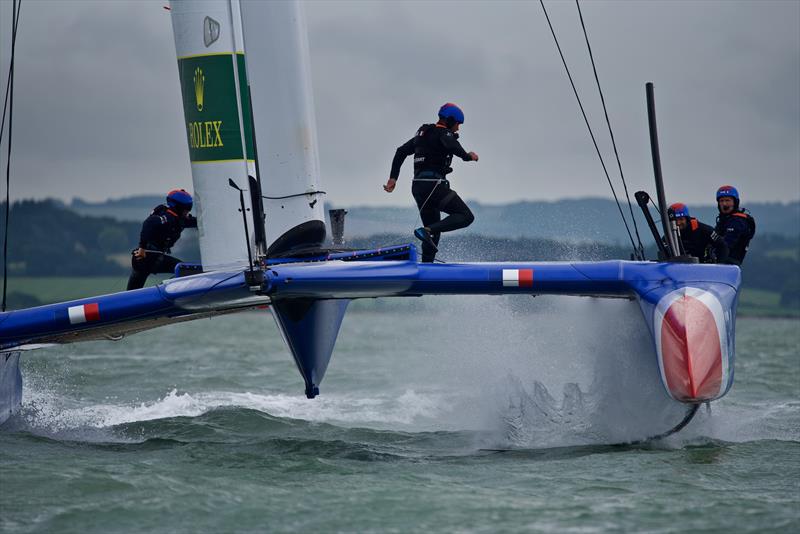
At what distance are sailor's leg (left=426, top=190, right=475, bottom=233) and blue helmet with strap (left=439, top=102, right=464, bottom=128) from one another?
48 centimetres

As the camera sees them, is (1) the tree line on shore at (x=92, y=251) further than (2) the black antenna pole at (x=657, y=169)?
Yes

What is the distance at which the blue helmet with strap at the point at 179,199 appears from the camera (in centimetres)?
923

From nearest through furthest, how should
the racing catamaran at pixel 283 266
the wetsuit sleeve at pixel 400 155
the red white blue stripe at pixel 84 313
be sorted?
1. the racing catamaran at pixel 283 266
2. the red white blue stripe at pixel 84 313
3. the wetsuit sleeve at pixel 400 155

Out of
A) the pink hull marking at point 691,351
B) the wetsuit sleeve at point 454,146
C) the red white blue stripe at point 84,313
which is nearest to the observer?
the pink hull marking at point 691,351

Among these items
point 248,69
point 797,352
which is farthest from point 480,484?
point 797,352

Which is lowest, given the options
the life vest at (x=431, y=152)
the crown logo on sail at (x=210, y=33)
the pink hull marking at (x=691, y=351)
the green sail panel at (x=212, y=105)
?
the pink hull marking at (x=691, y=351)

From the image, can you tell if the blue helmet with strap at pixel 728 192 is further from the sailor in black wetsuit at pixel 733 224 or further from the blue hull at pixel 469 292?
the blue hull at pixel 469 292

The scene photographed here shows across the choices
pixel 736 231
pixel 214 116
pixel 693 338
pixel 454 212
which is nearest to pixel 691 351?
pixel 693 338

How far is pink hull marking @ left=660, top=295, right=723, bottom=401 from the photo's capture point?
23.8 ft

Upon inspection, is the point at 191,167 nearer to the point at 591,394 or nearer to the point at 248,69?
the point at 248,69

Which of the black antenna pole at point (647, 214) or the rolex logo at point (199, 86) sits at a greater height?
the rolex logo at point (199, 86)

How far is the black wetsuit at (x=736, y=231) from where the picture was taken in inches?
360

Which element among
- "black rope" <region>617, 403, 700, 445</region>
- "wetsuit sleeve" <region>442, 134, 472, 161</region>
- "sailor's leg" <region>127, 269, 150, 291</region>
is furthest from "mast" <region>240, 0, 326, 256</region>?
"black rope" <region>617, 403, 700, 445</region>

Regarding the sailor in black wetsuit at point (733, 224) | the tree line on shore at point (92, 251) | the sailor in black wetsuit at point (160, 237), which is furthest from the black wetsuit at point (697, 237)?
the tree line on shore at point (92, 251)
